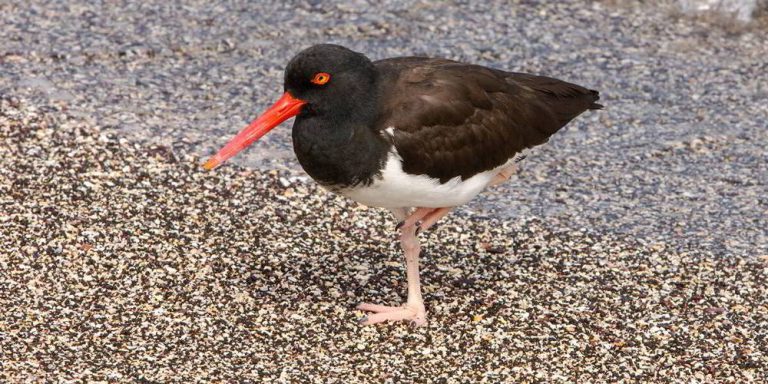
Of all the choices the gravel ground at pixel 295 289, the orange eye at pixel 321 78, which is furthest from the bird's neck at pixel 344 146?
the gravel ground at pixel 295 289

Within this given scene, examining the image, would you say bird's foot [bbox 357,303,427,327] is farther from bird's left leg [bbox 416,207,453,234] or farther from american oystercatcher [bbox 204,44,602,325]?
bird's left leg [bbox 416,207,453,234]

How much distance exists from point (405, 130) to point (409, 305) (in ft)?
3.02

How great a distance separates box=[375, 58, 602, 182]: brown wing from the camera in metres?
5.44

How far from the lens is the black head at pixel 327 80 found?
532 centimetres

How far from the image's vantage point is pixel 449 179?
556cm

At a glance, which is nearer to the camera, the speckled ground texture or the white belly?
the white belly

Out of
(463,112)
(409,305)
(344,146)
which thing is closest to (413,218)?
(409,305)

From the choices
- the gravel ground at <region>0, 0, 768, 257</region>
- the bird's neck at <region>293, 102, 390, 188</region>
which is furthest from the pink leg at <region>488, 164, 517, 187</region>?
the bird's neck at <region>293, 102, 390, 188</region>

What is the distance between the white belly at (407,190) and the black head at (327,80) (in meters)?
0.32

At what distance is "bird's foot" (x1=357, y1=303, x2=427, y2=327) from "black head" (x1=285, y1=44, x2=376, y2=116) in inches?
41.1

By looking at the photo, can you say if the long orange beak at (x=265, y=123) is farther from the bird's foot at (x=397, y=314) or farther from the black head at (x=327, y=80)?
the bird's foot at (x=397, y=314)

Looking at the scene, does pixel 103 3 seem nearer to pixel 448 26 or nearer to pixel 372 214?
pixel 448 26

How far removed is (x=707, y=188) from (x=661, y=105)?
1.10 meters

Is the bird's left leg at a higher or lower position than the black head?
lower
